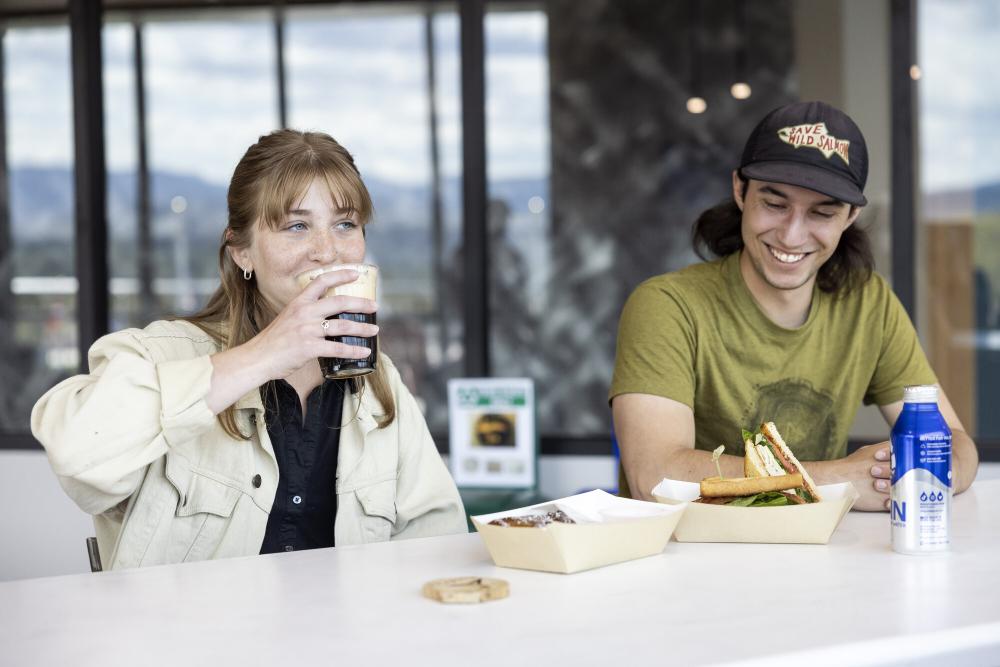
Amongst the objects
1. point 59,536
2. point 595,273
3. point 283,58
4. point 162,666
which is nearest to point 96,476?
point 162,666

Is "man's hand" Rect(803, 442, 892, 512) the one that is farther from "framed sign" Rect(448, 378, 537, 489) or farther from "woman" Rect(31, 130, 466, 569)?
"framed sign" Rect(448, 378, 537, 489)

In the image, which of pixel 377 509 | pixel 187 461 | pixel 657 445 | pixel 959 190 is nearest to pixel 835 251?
pixel 657 445

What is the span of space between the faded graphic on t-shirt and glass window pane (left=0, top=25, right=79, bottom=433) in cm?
355

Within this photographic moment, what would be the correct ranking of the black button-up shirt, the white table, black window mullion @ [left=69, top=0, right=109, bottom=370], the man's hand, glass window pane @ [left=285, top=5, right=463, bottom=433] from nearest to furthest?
the white table
the man's hand
the black button-up shirt
black window mullion @ [left=69, top=0, right=109, bottom=370]
glass window pane @ [left=285, top=5, right=463, bottom=433]

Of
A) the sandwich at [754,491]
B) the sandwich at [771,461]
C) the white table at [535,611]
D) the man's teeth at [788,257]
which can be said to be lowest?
the white table at [535,611]

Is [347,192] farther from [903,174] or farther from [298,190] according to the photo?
[903,174]

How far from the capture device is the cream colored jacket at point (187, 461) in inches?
58.0

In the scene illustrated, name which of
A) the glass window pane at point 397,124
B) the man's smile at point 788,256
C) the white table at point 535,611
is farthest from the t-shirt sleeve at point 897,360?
the glass window pane at point 397,124

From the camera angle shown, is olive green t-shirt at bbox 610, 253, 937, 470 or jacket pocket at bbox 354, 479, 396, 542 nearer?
jacket pocket at bbox 354, 479, 396, 542

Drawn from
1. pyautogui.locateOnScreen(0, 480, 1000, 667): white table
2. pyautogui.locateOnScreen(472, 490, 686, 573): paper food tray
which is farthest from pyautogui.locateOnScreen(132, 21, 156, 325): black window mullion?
pyautogui.locateOnScreen(472, 490, 686, 573): paper food tray

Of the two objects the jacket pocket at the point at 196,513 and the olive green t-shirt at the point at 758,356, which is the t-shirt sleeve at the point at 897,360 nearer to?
the olive green t-shirt at the point at 758,356

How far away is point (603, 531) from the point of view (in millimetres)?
1340

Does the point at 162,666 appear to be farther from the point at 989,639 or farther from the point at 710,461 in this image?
the point at 710,461

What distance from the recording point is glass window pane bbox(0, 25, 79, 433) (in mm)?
4797
